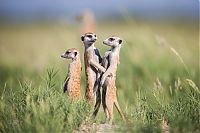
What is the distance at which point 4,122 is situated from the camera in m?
5.58

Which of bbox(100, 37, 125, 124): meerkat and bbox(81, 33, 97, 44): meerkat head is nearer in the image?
bbox(100, 37, 125, 124): meerkat

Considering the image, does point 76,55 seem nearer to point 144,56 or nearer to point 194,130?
point 194,130

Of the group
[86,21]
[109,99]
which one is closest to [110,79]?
[109,99]

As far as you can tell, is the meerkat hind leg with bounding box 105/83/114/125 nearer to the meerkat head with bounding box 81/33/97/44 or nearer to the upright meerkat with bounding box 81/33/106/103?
the upright meerkat with bounding box 81/33/106/103

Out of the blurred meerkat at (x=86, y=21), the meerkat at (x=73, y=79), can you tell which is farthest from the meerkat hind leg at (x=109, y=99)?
the blurred meerkat at (x=86, y=21)

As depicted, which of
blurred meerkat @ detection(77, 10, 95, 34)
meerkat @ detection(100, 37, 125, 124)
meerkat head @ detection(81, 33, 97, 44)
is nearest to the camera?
meerkat @ detection(100, 37, 125, 124)

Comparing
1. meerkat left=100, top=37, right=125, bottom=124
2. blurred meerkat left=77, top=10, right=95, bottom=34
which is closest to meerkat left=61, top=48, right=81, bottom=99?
meerkat left=100, top=37, right=125, bottom=124

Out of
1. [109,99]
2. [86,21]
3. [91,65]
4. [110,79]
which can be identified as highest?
[86,21]

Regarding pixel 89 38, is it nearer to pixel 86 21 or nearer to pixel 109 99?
pixel 109 99

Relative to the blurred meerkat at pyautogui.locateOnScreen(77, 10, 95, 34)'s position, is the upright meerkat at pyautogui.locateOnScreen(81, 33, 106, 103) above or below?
below

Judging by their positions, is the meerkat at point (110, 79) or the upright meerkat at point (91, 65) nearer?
the meerkat at point (110, 79)

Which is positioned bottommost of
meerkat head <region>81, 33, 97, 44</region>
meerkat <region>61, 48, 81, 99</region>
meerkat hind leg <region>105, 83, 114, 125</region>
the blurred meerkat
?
meerkat hind leg <region>105, 83, 114, 125</region>

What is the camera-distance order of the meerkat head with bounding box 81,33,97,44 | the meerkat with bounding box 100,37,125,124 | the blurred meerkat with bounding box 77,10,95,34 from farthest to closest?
the blurred meerkat with bounding box 77,10,95,34 < the meerkat head with bounding box 81,33,97,44 < the meerkat with bounding box 100,37,125,124

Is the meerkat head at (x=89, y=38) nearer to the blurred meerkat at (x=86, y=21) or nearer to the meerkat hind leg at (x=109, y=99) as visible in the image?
the meerkat hind leg at (x=109, y=99)
